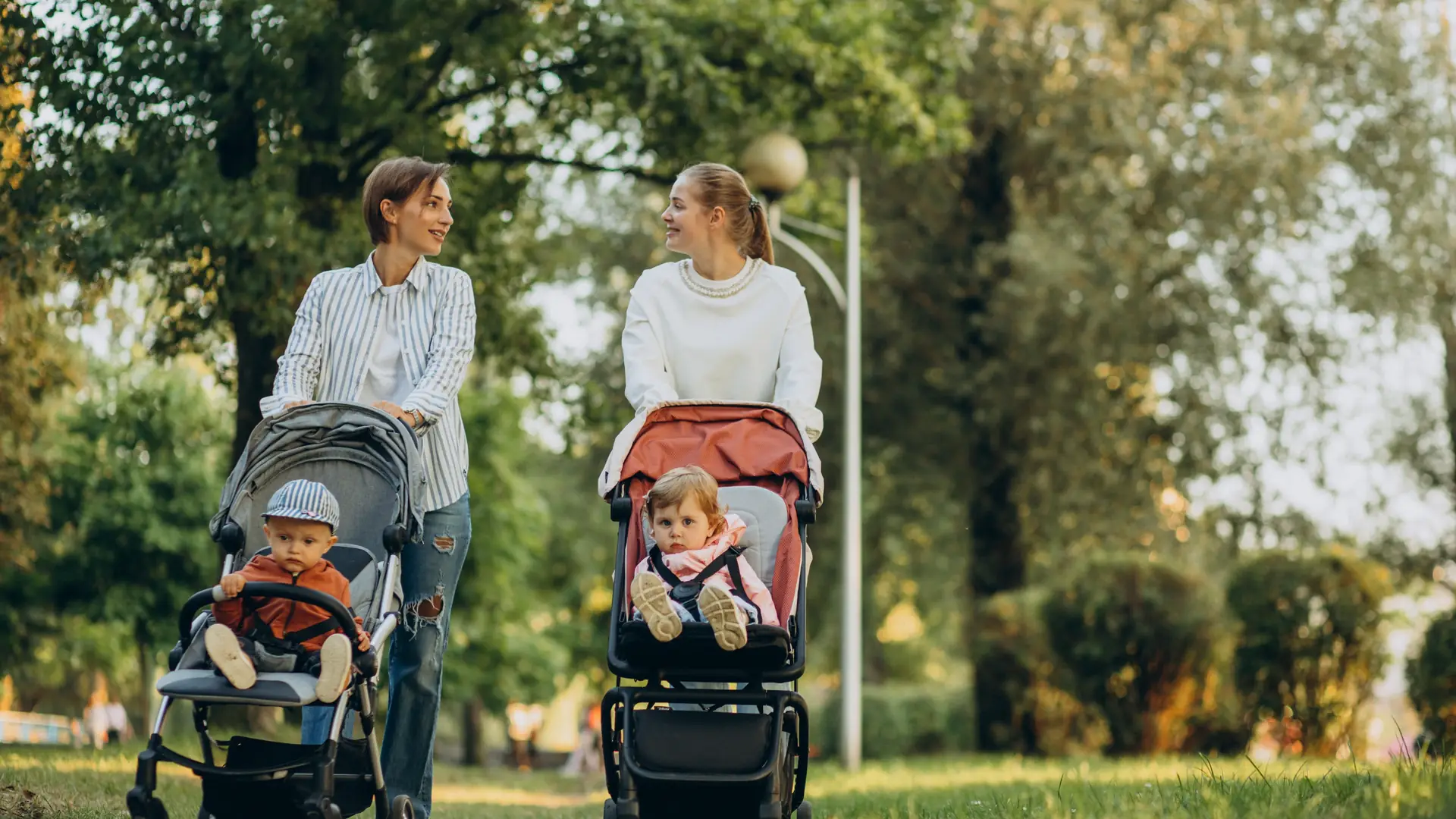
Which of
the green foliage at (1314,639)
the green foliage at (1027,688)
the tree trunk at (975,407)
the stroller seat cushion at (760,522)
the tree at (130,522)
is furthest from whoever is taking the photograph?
the tree at (130,522)

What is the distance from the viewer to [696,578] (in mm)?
5094

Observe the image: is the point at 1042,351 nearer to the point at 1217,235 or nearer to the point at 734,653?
the point at 1217,235

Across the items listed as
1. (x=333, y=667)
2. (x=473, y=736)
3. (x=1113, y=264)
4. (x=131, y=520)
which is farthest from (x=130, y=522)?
(x=333, y=667)

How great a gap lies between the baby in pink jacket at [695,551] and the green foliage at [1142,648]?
432 inches

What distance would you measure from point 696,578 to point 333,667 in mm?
1174

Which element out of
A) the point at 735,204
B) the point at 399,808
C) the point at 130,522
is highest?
the point at 735,204

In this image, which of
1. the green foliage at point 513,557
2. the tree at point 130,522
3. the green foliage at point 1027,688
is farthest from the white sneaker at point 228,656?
the green foliage at point 513,557

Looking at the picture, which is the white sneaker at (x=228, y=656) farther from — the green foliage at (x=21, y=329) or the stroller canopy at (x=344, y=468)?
the green foliage at (x=21, y=329)

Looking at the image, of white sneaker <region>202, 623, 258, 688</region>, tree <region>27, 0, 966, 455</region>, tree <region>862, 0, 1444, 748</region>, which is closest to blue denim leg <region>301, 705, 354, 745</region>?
white sneaker <region>202, 623, 258, 688</region>

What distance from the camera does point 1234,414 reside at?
62.7 ft

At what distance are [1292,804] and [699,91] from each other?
366 inches

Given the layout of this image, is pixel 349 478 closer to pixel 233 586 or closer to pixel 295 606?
pixel 295 606

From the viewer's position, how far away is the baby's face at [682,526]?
514cm

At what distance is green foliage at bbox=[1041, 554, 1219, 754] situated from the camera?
50.1 feet
